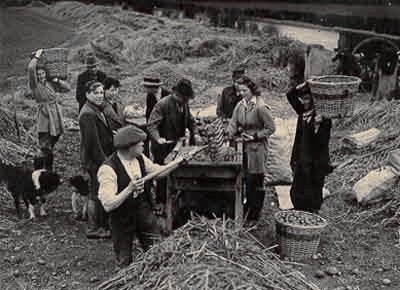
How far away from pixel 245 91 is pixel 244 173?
0.90 meters

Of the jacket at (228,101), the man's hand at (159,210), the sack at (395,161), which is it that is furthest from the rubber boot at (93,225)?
the sack at (395,161)

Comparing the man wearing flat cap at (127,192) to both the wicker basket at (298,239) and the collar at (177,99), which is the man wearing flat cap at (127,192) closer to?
the wicker basket at (298,239)

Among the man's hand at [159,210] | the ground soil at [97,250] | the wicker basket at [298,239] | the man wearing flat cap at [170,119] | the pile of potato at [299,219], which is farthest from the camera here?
the man wearing flat cap at [170,119]

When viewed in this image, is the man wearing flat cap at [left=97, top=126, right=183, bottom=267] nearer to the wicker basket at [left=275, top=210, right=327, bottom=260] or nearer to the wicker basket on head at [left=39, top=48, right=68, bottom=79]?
the wicker basket at [left=275, top=210, right=327, bottom=260]

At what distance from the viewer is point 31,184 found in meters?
6.71

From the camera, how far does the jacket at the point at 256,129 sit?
609cm

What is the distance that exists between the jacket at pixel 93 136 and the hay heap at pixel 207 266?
1855 millimetres

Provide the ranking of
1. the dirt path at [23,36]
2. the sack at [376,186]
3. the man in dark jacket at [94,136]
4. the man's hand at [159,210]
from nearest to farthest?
the man in dark jacket at [94,136], the man's hand at [159,210], the sack at [376,186], the dirt path at [23,36]

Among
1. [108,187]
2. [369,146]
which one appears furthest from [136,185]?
[369,146]

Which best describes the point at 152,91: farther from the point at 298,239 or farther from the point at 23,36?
the point at 23,36

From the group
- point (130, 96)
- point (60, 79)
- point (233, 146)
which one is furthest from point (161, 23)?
point (233, 146)

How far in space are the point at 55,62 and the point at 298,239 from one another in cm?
458

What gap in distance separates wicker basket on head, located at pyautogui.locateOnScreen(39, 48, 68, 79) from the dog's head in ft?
6.90

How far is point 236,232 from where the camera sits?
4.36m
